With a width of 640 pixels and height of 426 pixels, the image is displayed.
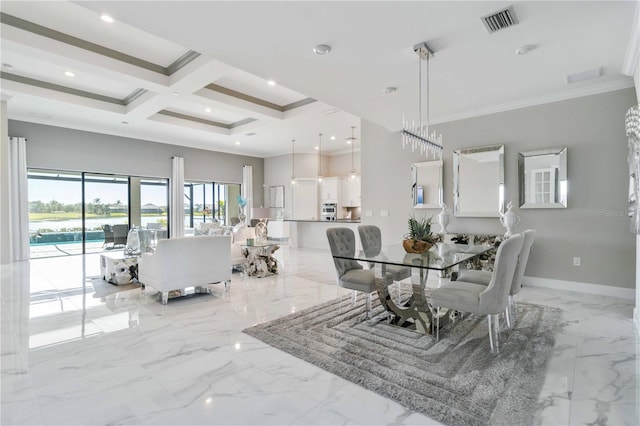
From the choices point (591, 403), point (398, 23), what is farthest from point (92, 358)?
point (398, 23)

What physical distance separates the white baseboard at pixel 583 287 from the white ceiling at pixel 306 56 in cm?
260

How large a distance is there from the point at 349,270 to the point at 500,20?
2733 millimetres

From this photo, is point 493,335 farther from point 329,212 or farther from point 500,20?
point 329,212

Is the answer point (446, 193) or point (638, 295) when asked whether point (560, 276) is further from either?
point (446, 193)

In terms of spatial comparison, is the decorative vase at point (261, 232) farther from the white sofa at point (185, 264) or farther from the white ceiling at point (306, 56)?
the white ceiling at point (306, 56)

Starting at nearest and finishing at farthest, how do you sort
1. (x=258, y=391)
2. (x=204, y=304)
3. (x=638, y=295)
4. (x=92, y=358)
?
(x=258, y=391) → (x=92, y=358) → (x=638, y=295) → (x=204, y=304)

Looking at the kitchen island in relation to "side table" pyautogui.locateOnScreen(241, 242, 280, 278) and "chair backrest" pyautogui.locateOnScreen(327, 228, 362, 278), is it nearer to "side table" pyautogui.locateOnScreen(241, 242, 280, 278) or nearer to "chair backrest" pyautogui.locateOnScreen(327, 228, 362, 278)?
"side table" pyautogui.locateOnScreen(241, 242, 280, 278)

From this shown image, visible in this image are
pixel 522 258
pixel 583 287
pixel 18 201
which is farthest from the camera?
pixel 18 201

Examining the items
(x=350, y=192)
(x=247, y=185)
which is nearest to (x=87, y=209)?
(x=247, y=185)

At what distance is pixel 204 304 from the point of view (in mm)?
3973

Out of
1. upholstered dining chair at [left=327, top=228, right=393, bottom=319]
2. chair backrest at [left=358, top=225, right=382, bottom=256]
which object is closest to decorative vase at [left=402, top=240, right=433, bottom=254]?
upholstered dining chair at [left=327, top=228, right=393, bottom=319]

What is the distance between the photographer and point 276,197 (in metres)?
11.2

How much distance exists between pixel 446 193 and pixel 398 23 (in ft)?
11.3

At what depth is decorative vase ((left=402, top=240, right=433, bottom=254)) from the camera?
3.25m
